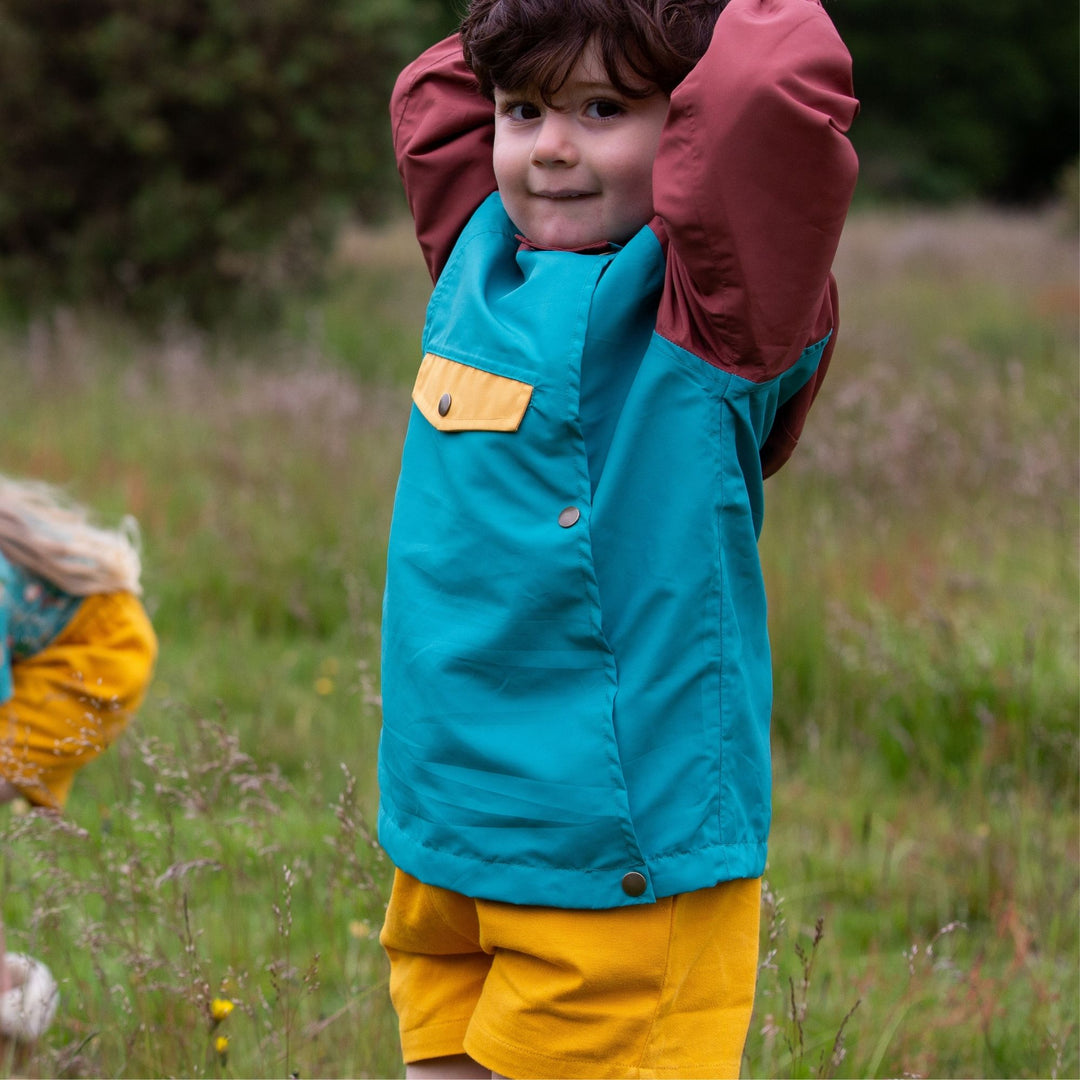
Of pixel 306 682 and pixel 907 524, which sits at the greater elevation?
pixel 907 524

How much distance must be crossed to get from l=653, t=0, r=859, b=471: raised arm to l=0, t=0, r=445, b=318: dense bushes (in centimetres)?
786

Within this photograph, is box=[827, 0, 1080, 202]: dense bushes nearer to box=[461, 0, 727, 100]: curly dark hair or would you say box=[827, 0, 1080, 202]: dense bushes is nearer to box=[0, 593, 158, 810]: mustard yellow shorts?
box=[0, 593, 158, 810]: mustard yellow shorts

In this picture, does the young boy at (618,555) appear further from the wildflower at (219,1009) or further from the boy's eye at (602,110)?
the wildflower at (219,1009)


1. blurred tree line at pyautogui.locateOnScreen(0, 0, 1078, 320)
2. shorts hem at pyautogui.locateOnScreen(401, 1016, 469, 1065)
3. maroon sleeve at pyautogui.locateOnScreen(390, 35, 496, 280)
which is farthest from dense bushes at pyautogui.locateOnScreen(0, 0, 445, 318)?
shorts hem at pyautogui.locateOnScreen(401, 1016, 469, 1065)

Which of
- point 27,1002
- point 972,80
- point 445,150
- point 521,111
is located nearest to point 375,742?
point 27,1002

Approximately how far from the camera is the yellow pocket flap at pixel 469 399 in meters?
1.48

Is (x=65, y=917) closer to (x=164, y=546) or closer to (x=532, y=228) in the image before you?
(x=532, y=228)

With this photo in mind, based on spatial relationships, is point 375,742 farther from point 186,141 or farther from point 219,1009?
point 186,141

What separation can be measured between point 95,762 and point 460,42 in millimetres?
2360

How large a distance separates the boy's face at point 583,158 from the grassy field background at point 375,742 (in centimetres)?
98

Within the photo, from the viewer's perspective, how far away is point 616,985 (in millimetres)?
1450

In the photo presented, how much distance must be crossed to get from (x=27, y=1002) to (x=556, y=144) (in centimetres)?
185

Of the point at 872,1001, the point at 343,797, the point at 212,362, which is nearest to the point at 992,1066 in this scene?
the point at 872,1001

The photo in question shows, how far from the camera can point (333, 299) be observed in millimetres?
12008
